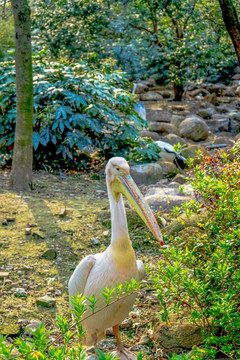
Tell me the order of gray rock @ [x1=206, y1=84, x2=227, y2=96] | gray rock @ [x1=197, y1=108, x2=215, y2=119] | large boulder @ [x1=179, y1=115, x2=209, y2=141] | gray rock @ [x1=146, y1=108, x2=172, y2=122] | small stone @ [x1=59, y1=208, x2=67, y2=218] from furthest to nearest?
gray rock @ [x1=206, y1=84, x2=227, y2=96] < gray rock @ [x1=197, y1=108, x2=215, y2=119] < gray rock @ [x1=146, y1=108, x2=172, y2=122] < large boulder @ [x1=179, y1=115, x2=209, y2=141] < small stone @ [x1=59, y1=208, x2=67, y2=218]

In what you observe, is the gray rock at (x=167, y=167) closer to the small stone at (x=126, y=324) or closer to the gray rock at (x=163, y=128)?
the gray rock at (x=163, y=128)

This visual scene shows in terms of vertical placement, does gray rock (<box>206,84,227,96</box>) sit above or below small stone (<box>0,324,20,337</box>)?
above

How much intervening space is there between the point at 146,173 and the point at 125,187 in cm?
455

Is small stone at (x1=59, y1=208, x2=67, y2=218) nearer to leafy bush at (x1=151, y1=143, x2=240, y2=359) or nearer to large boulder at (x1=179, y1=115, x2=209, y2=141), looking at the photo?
leafy bush at (x1=151, y1=143, x2=240, y2=359)

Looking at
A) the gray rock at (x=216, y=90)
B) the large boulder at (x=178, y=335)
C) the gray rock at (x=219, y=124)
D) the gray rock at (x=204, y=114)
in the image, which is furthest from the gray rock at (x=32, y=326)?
the gray rock at (x=216, y=90)

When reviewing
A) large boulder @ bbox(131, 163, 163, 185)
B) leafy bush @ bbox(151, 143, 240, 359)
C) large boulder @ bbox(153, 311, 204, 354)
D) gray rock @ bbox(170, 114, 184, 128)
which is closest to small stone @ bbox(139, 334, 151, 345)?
large boulder @ bbox(153, 311, 204, 354)

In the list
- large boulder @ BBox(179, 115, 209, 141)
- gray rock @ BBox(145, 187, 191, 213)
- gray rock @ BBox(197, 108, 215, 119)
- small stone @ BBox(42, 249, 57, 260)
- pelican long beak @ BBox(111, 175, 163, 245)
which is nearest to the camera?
pelican long beak @ BBox(111, 175, 163, 245)

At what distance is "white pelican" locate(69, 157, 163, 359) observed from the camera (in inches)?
115

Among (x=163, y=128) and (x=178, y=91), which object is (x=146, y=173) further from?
(x=178, y=91)

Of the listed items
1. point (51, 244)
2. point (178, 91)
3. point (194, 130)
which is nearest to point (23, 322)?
point (51, 244)

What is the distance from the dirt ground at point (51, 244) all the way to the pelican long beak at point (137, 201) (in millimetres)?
1007

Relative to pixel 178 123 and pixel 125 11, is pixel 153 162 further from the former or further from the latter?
pixel 125 11

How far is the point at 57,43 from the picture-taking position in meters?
12.2

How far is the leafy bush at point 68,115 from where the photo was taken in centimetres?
747
